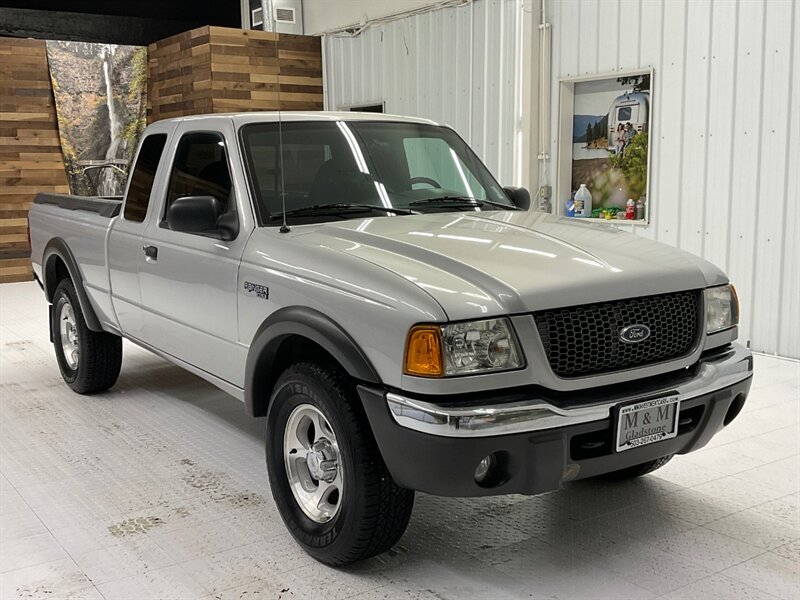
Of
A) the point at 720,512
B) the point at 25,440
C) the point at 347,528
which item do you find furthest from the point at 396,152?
the point at 25,440

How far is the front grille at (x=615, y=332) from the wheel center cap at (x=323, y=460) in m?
0.90

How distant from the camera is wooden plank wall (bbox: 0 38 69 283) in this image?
37.6ft

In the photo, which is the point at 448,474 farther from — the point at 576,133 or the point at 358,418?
the point at 576,133

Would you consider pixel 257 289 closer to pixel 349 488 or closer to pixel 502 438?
pixel 349 488

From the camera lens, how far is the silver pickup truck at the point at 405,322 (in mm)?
2672

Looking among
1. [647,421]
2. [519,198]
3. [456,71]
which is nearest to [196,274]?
[519,198]

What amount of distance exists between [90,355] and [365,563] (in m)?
2.99

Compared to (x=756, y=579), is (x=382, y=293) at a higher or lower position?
higher

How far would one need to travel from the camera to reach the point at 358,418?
2891 mm

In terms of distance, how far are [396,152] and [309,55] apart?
842 cm

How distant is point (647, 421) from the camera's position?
2877 millimetres

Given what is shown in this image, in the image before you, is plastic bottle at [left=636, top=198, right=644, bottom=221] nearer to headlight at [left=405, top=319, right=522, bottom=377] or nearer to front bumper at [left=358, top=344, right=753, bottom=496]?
front bumper at [left=358, top=344, right=753, bottom=496]

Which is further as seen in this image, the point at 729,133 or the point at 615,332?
the point at 729,133

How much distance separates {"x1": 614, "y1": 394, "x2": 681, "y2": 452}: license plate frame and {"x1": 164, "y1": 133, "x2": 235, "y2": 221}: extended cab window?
191cm
